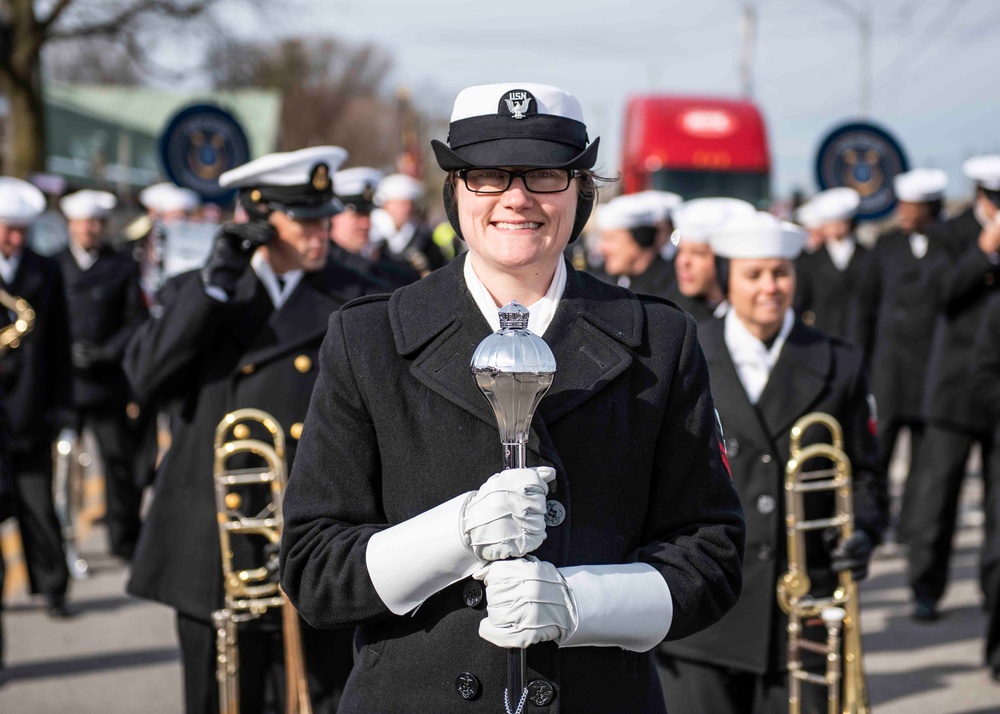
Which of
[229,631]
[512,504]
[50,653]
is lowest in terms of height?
[50,653]

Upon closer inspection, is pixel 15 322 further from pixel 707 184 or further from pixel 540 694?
pixel 707 184

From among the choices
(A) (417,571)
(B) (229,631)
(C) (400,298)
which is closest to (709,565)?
(A) (417,571)

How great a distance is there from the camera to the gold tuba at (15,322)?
768 centimetres

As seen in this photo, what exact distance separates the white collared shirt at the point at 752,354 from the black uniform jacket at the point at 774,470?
1.9 inches

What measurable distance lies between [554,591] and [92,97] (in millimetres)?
60813

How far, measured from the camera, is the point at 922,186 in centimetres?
1078

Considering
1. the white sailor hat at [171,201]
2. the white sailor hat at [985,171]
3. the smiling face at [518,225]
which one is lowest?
the smiling face at [518,225]

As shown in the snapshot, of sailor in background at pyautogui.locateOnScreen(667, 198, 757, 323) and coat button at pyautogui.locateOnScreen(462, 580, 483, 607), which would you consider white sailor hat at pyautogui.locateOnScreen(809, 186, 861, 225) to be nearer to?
sailor in background at pyautogui.locateOnScreen(667, 198, 757, 323)

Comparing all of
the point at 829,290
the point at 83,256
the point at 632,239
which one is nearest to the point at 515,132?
the point at 632,239

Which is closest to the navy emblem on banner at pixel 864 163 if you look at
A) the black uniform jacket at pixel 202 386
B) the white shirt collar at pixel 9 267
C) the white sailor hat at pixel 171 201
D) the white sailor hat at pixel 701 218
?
the white sailor hat at pixel 171 201

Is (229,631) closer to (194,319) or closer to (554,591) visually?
(194,319)

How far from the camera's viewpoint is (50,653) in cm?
774

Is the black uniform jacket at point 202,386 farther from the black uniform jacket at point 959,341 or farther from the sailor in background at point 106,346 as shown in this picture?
the sailor in background at point 106,346

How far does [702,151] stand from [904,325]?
1159 cm
